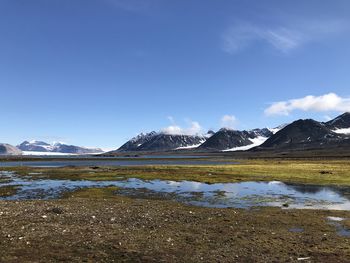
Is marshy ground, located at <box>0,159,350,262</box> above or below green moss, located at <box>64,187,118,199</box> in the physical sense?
below

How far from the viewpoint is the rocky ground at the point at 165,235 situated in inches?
818

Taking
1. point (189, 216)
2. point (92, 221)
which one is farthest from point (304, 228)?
point (92, 221)

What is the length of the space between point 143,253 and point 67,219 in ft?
37.1

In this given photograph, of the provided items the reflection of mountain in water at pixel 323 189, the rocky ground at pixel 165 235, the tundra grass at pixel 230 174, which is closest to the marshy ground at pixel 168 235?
the rocky ground at pixel 165 235

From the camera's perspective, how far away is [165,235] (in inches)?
997

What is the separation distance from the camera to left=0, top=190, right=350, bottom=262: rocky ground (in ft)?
68.1

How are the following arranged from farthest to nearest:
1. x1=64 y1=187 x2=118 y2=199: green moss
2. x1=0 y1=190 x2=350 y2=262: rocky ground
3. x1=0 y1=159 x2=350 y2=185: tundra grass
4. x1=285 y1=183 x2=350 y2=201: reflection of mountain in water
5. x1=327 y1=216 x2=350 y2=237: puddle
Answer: x1=0 y1=159 x2=350 y2=185: tundra grass, x1=285 y1=183 x2=350 y2=201: reflection of mountain in water, x1=64 y1=187 x2=118 y2=199: green moss, x1=327 y1=216 x2=350 y2=237: puddle, x1=0 y1=190 x2=350 y2=262: rocky ground

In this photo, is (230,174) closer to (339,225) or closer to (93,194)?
(93,194)

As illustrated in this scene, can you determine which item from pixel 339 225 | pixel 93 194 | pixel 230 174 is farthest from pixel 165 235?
pixel 230 174

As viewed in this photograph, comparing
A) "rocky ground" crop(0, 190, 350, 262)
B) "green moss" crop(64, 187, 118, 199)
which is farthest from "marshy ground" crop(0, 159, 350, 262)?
"green moss" crop(64, 187, 118, 199)

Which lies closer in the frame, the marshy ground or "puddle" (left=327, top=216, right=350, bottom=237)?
the marshy ground

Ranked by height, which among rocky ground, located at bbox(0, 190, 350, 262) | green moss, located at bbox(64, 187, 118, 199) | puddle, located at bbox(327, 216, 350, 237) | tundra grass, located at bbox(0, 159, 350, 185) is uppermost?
tundra grass, located at bbox(0, 159, 350, 185)

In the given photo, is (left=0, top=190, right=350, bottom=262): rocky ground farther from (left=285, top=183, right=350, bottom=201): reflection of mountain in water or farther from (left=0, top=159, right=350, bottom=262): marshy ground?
(left=285, top=183, right=350, bottom=201): reflection of mountain in water

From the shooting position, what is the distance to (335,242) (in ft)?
78.2
